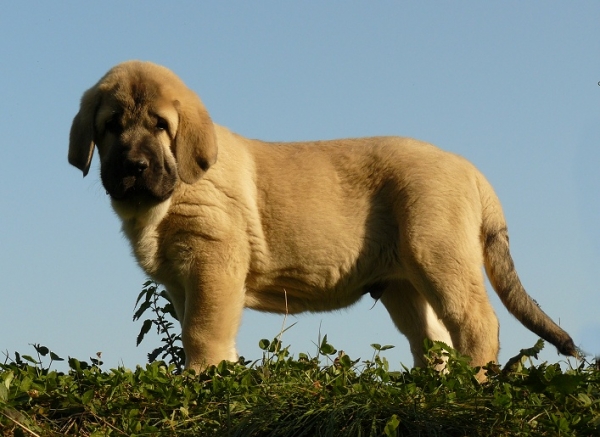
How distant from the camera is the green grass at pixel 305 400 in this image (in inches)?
145

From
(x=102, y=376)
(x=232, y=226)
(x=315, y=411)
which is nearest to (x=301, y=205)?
(x=232, y=226)

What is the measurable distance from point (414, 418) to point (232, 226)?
2.73 metres

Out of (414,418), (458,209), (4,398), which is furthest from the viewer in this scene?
(458,209)

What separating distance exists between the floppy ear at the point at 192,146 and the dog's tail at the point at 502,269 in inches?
89.2

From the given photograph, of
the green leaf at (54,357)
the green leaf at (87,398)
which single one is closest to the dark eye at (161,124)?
the green leaf at (54,357)

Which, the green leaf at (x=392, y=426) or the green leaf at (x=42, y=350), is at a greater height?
the green leaf at (x=42, y=350)

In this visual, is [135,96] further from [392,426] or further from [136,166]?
[392,426]

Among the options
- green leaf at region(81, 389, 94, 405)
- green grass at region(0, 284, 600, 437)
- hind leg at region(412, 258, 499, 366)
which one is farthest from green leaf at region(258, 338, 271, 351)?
hind leg at region(412, 258, 499, 366)

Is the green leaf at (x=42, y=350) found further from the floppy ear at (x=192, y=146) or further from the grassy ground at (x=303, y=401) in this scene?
the floppy ear at (x=192, y=146)

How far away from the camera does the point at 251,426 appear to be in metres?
3.72

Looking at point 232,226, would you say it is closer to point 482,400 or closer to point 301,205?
point 301,205

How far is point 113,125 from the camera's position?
5.93 meters

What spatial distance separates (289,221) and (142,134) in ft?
4.48

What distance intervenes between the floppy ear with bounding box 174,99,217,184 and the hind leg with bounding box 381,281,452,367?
6.47 ft
